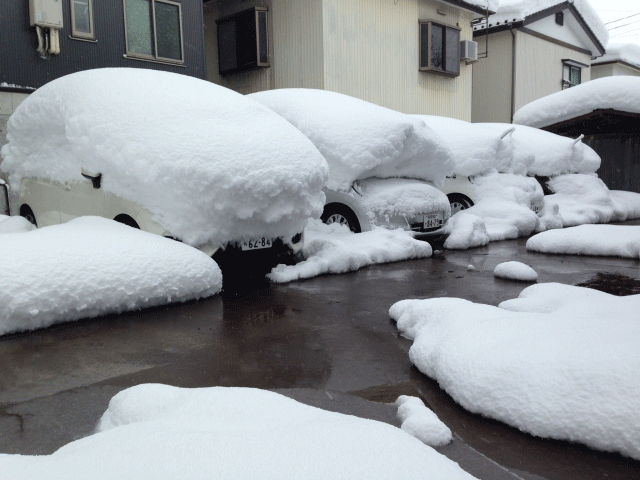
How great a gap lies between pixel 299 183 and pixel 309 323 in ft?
4.19

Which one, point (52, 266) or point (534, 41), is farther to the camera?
point (534, 41)

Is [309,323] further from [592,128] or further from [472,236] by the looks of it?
[592,128]

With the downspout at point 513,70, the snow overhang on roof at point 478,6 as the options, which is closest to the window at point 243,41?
the snow overhang on roof at point 478,6

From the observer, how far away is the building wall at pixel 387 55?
1125cm

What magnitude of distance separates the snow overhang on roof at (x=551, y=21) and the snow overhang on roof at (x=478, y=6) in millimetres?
856

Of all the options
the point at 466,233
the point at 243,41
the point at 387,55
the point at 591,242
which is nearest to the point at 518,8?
the point at 387,55

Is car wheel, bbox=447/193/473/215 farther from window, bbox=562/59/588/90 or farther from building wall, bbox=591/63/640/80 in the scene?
building wall, bbox=591/63/640/80

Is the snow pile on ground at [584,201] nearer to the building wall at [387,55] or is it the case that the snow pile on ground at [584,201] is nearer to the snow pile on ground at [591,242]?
the snow pile on ground at [591,242]

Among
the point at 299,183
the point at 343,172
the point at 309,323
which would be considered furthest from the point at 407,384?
the point at 343,172

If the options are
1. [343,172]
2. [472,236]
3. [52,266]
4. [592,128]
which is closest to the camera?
[52,266]

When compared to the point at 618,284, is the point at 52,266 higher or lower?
higher

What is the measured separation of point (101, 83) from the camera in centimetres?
456

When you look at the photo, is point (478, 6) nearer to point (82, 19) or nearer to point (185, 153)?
point (82, 19)

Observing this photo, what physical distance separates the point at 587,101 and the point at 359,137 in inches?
286
